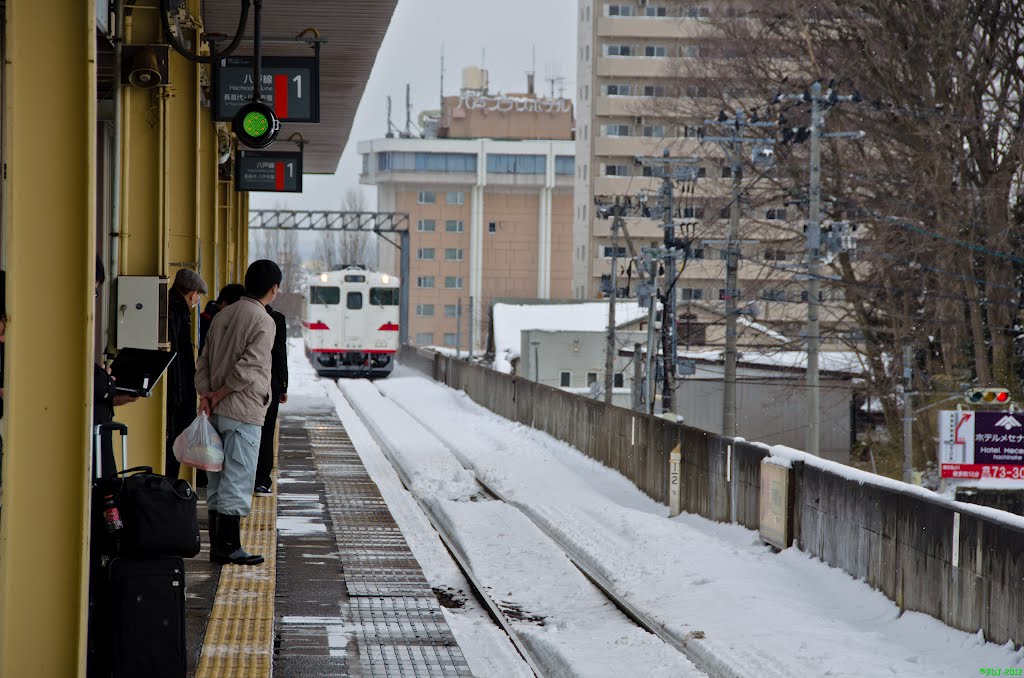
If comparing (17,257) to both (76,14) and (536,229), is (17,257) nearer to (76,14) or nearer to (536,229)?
(76,14)

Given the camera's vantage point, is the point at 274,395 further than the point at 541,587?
Yes

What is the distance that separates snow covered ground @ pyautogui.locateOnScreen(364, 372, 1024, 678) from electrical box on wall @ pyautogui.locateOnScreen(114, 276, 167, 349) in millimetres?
3794

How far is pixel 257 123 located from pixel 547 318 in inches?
1833

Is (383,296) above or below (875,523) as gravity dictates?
above

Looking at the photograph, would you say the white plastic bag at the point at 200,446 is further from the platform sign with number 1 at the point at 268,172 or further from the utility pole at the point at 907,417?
the utility pole at the point at 907,417

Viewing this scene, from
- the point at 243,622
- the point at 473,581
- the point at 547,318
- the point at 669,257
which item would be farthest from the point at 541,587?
the point at 547,318

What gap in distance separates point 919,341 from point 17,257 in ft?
97.4

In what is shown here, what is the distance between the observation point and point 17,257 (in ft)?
15.9

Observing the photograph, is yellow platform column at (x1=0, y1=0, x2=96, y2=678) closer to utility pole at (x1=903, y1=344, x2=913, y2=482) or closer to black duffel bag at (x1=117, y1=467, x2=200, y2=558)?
black duffel bag at (x1=117, y1=467, x2=200, y2=558)

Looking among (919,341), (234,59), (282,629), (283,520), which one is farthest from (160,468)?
(919,341)

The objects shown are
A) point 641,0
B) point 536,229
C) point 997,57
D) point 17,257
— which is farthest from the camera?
point 536,229

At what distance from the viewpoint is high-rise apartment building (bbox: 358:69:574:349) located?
94.2 meters

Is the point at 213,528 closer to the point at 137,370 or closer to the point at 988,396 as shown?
the point at 137,370

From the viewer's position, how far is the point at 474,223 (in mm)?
94188
